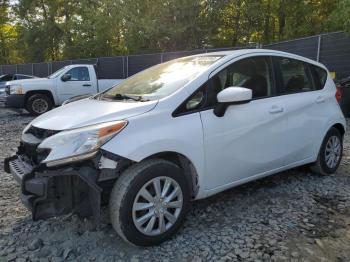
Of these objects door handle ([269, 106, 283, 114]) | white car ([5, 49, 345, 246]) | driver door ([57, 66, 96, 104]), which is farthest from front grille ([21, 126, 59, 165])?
driver door ([57, 66, 96, 104])

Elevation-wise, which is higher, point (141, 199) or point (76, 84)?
point (76, 84)

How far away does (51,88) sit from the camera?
1263cm

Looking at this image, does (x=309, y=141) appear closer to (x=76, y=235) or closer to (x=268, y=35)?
(x=76, y=235)

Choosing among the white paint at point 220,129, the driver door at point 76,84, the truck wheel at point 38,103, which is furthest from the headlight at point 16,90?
the white paint at point 220,129

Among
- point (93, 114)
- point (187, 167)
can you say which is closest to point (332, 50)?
point (187, 167)

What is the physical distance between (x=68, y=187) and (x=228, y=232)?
4.80 feet

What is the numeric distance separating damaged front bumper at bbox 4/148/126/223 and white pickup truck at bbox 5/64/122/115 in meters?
9.87

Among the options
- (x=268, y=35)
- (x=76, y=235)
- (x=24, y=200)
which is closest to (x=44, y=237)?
(x=76, y=235)

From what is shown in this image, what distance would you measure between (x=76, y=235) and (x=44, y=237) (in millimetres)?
279

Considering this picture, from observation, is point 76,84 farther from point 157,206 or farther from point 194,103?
point 157,206

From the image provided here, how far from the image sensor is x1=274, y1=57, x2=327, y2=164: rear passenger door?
14.1 feet

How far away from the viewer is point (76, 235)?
11.2 ft

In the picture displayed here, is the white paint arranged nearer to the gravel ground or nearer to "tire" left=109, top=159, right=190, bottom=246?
"tire" left=109, top=159, right=190, bottom=246

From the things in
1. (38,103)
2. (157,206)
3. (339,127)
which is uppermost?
(339,127)
